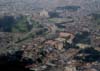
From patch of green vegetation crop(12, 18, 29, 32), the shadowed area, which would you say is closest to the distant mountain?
patch of green vegetation crop(12, 18, 29, 32)

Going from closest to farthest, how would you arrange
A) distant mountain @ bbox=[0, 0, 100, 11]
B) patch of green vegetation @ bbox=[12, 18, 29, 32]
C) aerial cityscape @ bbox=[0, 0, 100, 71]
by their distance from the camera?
1. aerial cityscape @ bbox=[0, 0, 100, 71]
2. patch of green vegetation @ bbox=[12, 18, 29, 32]
3. distant mountain @ bbox=[0, 0, 100, 11]

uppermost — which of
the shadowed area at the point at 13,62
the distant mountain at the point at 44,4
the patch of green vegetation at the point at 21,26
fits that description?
the distant mountain at the point at 44,4

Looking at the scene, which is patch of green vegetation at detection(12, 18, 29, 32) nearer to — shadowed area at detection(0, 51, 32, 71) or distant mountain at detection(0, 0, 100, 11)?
shadowed area at detection(0, 51, 32, 71)

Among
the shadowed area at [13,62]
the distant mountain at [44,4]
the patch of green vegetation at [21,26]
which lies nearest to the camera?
the shadowed area at [13,62]

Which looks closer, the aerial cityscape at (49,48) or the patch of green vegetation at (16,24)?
the aerial cityscape at (49,48)

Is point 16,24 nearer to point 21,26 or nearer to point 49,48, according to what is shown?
point 21,26

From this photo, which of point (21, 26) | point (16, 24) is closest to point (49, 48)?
point (21, 26)

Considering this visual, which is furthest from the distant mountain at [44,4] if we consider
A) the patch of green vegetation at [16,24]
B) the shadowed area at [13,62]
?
the shadowed area at [13,62]

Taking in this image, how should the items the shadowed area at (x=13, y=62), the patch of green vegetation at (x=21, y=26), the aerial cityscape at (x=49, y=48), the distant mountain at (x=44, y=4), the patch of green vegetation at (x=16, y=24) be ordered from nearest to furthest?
the shadowed area at (x=13, y=62), the aerial cityscape at (x=49, y=48), the patch of green vegetation at (x=21, y=26), the patch of green vegetation at (x=16, y=24), the distant mountain at (x=44, y=4)

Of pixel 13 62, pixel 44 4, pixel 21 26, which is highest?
pixel 44 4

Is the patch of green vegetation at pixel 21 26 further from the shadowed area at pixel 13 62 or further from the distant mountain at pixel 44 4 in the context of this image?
the distant mountain at pixel 44 4

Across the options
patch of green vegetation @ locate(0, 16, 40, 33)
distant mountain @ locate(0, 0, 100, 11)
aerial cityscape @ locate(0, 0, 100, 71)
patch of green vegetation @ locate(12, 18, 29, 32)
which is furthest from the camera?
distant mountain @ locate(0, 0, 100, 11)

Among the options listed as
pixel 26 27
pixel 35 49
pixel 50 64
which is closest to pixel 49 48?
pixel 35 49
